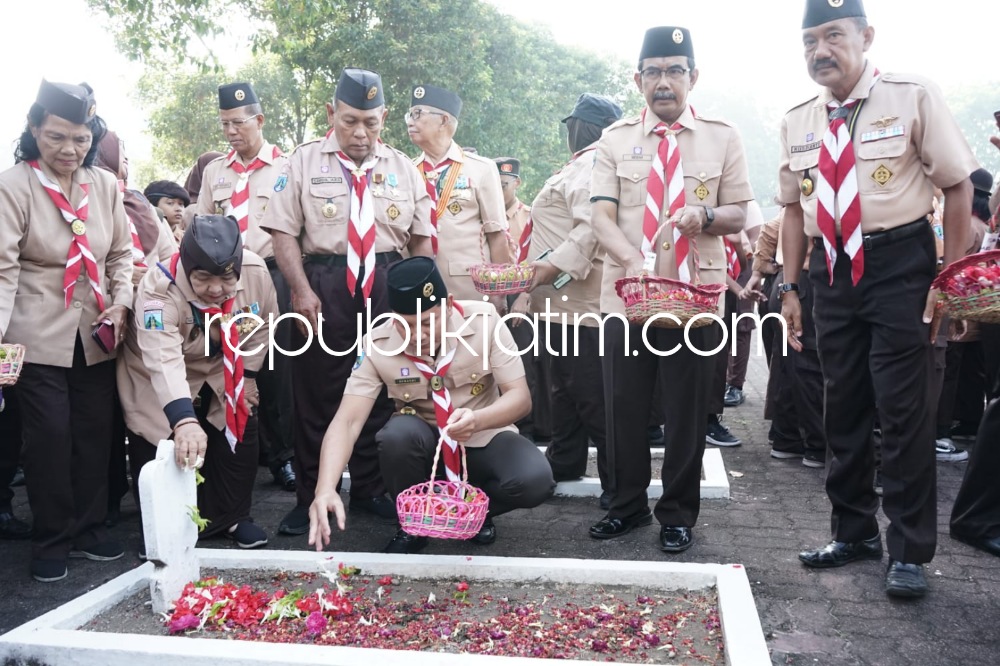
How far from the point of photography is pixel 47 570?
4.25 metres

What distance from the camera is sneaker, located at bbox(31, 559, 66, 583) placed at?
4242 millimetres

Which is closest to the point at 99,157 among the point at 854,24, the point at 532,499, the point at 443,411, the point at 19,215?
the point at 19,215

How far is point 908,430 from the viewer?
12.3 ft

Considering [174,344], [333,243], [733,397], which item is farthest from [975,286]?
[733,397]

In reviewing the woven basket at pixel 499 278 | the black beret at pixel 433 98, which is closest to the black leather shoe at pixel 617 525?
the woven basket at pixel 499 278

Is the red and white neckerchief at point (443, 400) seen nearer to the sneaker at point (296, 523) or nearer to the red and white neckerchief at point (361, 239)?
the red and white neckerchief at point (361, 239)

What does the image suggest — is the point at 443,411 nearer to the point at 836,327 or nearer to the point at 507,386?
the point at 507,386

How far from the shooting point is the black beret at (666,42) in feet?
13.9

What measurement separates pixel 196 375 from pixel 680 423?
2384 millimetres

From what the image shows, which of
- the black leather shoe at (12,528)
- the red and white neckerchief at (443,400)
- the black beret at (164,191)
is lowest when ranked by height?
the black leather shoe at (12,528)

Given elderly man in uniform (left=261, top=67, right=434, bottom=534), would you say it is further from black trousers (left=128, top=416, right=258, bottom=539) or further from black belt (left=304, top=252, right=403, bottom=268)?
black trousers (left=128, top=416, right=258, bottom=539)

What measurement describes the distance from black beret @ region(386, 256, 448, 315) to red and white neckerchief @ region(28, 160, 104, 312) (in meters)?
1.58

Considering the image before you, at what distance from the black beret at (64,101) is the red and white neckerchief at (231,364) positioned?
776 millimetres

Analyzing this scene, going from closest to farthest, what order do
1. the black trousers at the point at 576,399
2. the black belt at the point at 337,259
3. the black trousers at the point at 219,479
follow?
the black trousers at the point at 219,479, the black belt at the point at 337,259, the black trousers at the point at 576,399
